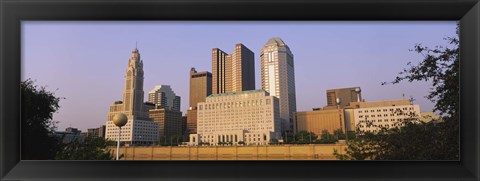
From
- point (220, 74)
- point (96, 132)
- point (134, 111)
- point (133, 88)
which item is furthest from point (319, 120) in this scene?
point (96, 132)

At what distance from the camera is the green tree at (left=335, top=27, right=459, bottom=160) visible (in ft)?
3.52

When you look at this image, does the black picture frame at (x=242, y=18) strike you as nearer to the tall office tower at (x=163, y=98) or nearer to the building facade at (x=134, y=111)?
the building facade at (x=134, y=111)

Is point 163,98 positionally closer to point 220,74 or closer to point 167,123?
point 220,74

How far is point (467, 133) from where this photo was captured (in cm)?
94

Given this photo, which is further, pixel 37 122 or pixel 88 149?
pixel 88 149

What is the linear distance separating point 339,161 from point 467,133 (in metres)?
0.40

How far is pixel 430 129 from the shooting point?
51.9 inches

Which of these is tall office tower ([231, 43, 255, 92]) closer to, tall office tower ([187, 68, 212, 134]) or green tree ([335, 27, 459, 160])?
tall office tower ([187, 68, 212, 134])

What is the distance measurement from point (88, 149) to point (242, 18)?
1.43 meters

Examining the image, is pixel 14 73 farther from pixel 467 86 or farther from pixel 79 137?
pixel 467 86

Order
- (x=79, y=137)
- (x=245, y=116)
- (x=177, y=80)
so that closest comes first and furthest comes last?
(x=79, y=137), (x=177, y=80), (x=245, y=116)

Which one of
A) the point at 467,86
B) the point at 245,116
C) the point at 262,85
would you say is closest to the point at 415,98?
the point at 467,86

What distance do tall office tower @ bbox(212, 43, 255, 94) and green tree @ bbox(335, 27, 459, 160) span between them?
213 centimetres

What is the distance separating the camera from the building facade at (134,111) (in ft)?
8.81
